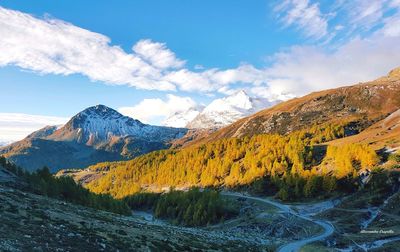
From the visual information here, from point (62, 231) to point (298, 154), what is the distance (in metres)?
150

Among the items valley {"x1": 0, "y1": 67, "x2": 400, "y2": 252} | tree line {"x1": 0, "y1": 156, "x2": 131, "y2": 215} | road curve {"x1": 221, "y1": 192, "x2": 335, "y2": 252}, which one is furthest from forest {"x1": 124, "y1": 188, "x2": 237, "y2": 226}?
tree line {"x1": 0, "y1": 156, "x2": 131, "y2": 215}

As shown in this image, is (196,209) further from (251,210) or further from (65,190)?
(65,190)

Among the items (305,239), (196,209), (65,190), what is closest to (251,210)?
(196,209)

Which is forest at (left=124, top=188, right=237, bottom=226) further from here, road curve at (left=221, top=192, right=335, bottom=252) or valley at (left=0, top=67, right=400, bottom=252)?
road curve at (left=221, top=192, right=335, bottom=252)

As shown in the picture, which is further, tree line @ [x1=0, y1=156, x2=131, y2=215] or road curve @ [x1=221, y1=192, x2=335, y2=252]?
tree line @ [x1=0, y1=156, x2=131, y2=215]

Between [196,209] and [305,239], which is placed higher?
[305,239]

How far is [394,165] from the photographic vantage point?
12012cm

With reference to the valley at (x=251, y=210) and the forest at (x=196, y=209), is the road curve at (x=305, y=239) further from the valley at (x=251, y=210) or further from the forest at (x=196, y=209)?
the forest at (x=196, y=209)

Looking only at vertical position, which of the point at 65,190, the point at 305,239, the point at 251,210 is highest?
the point at 65,190

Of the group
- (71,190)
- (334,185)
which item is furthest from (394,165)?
(71,190)

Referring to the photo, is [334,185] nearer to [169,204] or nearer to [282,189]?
[282,189]

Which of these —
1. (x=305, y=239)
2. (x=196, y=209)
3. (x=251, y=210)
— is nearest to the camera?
(x=305, y=239)

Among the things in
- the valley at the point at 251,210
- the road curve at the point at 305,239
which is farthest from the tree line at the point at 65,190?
the road curve at the point at 305,239

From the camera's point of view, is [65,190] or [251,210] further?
[251,210]
